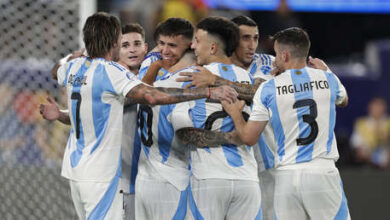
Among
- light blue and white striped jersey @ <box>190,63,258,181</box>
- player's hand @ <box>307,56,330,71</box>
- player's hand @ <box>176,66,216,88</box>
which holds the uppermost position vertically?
player's hand @ <box>307,56,330,71</box>

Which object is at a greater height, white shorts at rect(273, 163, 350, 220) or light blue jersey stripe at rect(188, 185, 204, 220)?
white shorts at rect(273, 163, 350, 220)

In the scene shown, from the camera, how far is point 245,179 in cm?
551

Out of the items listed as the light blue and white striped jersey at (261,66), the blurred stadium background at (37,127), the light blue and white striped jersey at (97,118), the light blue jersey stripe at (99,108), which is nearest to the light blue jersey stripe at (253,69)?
the light blue and white striped jersey at (261,66)

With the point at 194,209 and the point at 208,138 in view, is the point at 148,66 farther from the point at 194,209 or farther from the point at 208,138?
the point at 194,209

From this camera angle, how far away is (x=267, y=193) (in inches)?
249

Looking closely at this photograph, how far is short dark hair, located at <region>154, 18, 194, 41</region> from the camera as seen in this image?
6.15 meters

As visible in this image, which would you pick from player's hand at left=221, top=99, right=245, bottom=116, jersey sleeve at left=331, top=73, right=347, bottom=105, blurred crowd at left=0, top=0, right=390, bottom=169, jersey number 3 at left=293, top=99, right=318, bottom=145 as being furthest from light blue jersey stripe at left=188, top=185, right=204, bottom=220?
blurred crowd at left=0, top=0, right=390, bottom=169

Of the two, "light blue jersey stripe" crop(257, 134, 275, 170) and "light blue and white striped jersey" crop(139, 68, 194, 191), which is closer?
"light blue and white striped jersey" crop(139, 68, 194, 191)

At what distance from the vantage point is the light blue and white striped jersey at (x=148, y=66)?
603 cm

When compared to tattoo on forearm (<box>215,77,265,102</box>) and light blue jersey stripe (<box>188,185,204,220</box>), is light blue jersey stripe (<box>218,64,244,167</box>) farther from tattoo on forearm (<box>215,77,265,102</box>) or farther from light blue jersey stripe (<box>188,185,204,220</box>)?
light blue jersey stripe (<box>188,185,204,220</box>)

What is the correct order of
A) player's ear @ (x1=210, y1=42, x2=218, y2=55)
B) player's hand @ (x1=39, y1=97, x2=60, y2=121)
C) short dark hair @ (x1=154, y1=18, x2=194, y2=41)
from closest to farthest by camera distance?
player's ear @ (x1=210, y1=42, x2=218, y2=55), player's hand @ (x1=39, y1=97, x2=60, y2=121), short dark hair @ (x1=154, y1=18, x2=194, y2=41)

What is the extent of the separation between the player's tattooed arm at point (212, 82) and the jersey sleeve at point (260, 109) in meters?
0.15

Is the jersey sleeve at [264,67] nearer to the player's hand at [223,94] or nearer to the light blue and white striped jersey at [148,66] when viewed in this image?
the light blue and white striped jersey at [148,66]

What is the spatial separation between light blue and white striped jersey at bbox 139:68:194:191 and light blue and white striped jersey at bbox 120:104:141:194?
320 millimetres
